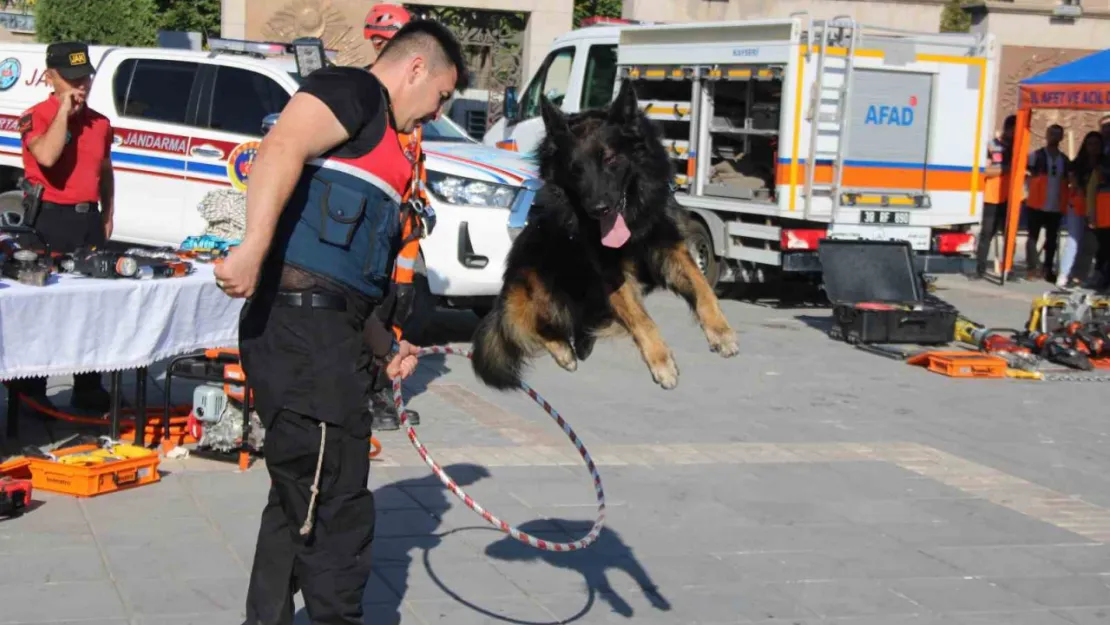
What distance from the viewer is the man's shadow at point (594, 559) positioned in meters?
5.84

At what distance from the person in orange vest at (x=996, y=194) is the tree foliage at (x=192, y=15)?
14.9 m

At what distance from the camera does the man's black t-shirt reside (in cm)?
401

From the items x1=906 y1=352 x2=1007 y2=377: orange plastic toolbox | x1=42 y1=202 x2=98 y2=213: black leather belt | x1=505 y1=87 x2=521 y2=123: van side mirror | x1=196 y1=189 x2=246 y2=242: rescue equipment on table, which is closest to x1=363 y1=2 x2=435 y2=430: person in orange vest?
x1=196 y1=189 x2=246 y2=242: rescue equipment on table

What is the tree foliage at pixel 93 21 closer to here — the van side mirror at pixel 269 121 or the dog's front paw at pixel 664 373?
the van side mirror at pixel 269 121

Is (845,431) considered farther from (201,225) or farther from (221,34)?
(221,34)

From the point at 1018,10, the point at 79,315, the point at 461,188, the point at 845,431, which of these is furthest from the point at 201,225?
the point at 1018,10

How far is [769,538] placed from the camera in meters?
6.78

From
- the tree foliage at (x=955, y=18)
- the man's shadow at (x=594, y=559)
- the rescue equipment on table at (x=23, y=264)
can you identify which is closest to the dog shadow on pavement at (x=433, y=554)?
the man's shadow at (x=594, y=559)

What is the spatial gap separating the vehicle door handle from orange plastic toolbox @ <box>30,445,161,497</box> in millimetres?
4525

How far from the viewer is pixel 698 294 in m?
4.99

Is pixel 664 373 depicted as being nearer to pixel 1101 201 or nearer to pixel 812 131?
pixel 812 131

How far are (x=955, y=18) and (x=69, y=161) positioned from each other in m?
23.0

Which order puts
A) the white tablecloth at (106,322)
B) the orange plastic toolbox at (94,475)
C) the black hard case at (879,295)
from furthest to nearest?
the black hard case at (879,295), the orange plastic toolbox at (94,475), the white tablecloth at (106,322)

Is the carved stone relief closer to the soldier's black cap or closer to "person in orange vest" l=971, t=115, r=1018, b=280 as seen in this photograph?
"person in orange vest" l=971, t=115, r=1018, b=280
